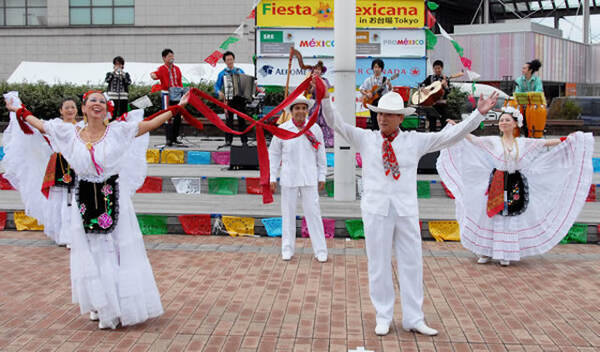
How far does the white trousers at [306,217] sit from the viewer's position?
776 cm

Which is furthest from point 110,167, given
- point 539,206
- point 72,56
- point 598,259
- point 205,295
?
point 72,56

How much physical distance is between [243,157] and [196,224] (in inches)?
139

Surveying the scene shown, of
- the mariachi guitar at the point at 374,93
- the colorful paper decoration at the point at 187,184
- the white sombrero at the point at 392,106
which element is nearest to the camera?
the white sombrero at the point at 392,106

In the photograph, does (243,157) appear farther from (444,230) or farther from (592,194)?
(592,194)

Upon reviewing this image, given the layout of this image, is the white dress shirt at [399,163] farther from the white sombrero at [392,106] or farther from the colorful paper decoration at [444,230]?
the colorful paper decoration at [444,230]

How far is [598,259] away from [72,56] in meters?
31.7

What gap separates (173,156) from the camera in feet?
45.8

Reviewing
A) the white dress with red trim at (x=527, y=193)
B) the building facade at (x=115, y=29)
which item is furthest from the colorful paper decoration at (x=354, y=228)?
the building facade at (x=115, y=29)

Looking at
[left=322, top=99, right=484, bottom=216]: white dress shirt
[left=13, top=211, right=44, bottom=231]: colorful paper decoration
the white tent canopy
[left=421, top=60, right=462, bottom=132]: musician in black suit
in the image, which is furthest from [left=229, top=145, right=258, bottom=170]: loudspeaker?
the white tent canopy

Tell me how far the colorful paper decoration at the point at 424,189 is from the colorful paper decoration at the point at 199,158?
464 centimetres

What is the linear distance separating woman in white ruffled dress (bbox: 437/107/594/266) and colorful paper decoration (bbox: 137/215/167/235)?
4.06 metres

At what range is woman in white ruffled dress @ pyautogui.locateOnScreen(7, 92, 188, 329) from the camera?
210 inches

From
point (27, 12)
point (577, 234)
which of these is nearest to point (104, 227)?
point (577, 234)

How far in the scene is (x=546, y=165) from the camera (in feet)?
25.6
